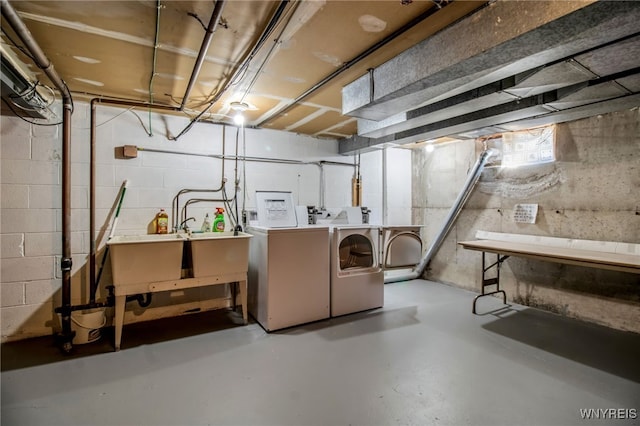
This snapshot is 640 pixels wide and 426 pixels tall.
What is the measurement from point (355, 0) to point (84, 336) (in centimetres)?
342

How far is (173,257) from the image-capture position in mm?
2820

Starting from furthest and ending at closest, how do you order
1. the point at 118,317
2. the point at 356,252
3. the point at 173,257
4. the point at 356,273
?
the point at 356,252
the point at 356,273
the point at 173,257
the point at 118,317

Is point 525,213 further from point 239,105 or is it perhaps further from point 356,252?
point 239,105

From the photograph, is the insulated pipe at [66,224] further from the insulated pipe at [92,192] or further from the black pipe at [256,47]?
the black pipe at [256,47]

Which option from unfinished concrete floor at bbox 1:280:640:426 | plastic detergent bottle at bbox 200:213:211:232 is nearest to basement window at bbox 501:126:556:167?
unfinished concrete floor at bbox 1:280:640:426

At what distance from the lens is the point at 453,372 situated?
230 cm

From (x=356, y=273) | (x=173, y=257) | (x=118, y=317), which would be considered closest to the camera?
(x=118, y=317)

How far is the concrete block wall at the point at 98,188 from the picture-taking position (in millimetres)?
2834

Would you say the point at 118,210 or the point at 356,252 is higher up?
the point at 118,210

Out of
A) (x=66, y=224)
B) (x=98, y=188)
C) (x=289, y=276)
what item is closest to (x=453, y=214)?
(x=289, y=276)

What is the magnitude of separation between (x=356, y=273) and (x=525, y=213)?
229 cm

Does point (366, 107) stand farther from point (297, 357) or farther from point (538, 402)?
point (538, 402)

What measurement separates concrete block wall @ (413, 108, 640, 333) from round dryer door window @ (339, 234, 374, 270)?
5.30 feet

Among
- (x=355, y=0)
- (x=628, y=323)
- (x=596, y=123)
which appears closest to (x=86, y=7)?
(x=355, y=0)
